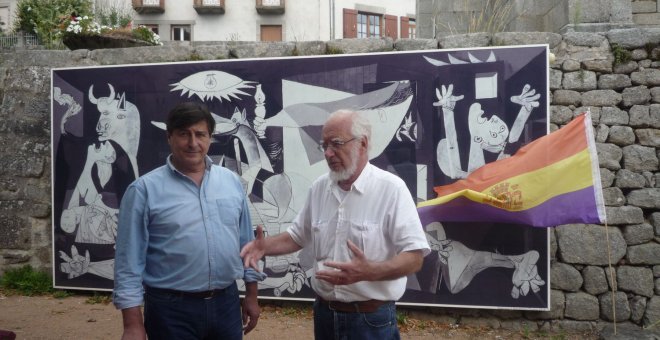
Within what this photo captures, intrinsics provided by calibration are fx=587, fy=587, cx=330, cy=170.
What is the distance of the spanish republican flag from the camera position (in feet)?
16.3

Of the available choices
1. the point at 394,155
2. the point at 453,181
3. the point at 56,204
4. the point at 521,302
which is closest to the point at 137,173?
the point at 56,204

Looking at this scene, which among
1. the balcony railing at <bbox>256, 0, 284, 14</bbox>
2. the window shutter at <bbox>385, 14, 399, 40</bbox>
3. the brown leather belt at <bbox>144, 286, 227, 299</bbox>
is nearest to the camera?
the brown leather belt at <bbox>144, 286, 227, 299</bbox>

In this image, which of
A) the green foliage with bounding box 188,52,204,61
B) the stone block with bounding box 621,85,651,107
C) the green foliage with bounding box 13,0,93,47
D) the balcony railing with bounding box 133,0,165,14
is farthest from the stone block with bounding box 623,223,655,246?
the balcony railing with bounding box 133,0,165,14

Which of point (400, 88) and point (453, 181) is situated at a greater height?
point (400, 88)

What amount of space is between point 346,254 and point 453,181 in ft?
10.4

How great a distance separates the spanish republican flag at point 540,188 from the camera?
16.3ft

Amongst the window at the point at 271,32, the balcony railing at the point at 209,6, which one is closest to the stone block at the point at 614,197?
the window at the point at 271,32

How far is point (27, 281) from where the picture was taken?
22.2ft

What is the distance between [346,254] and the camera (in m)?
2.75

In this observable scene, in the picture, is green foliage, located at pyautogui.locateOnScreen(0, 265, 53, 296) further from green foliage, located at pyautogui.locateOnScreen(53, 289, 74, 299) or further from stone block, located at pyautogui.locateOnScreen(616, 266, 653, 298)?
stone block, located at pyautogui.locateOnScreen(616, 266, 653, 298)

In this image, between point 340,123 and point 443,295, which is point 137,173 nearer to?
point 443,295

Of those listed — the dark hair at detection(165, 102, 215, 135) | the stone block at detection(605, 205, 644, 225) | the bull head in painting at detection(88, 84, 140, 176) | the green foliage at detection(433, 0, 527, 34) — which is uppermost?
the green foliage at detection(433, 0, 527, 34)

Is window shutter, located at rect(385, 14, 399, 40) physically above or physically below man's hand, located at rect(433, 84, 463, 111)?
above

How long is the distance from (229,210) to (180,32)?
76.5ft
